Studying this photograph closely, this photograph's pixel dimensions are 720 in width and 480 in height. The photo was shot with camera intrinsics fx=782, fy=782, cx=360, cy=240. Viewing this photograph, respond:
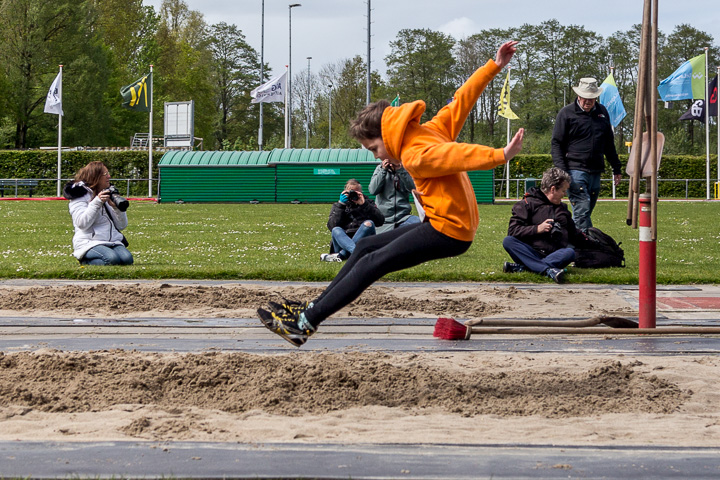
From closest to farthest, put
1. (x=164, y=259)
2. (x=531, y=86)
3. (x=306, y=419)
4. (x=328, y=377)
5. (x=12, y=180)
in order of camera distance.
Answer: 1. (x=306, y=419)
2. (x=328, y=377)
3. (x=164, y=259)
4. (x=12, y=180)
5. (x=531, y=86)

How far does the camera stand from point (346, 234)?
39.0 feet

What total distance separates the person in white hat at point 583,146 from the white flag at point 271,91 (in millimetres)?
32404

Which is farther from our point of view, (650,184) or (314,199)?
(314,199)

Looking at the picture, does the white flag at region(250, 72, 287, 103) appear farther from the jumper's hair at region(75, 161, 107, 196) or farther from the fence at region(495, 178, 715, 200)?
the jumper's hair at region(75, 161, 107, 196)

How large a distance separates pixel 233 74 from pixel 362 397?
7391 centimetres

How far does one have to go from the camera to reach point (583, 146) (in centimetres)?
1091

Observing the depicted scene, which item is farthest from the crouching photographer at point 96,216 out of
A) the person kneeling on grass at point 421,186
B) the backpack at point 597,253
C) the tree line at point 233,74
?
the tree line at point 233,74

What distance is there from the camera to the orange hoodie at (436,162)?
436 cm

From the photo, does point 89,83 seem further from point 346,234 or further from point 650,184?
point 650,184

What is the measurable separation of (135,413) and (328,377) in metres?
1.17

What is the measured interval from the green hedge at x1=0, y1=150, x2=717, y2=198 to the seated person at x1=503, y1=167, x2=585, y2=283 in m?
33.9

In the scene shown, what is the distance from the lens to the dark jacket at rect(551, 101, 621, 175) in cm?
1087

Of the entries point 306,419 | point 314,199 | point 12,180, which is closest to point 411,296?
point 306,419

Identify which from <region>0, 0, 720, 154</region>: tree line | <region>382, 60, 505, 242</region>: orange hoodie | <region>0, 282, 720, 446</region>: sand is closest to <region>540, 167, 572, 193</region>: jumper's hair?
<region>0, 282, 720, 446</region>: sand
